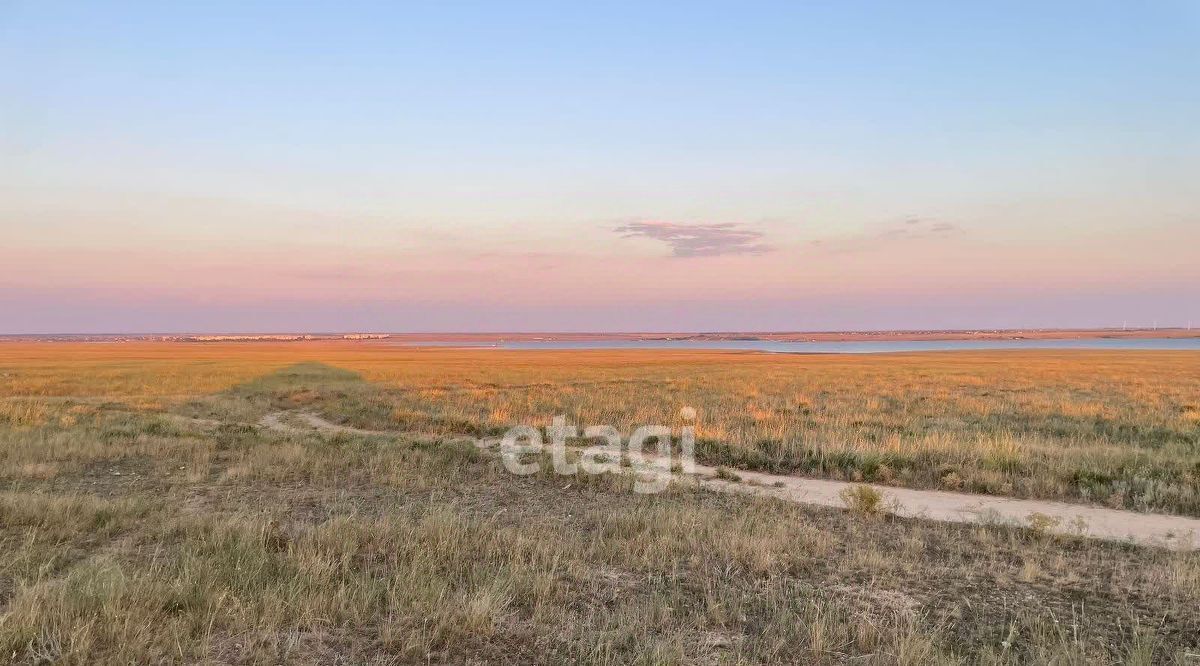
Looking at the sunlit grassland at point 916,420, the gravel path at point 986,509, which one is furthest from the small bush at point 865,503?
the sunlit grassland at point 916,420

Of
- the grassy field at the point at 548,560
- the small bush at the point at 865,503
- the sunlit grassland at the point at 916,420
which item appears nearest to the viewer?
the grassy field at the point at 548,560

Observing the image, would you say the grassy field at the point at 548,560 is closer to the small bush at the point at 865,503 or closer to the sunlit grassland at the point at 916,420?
the sunlit grassland at the point at 916,420

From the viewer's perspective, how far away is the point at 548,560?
8.34 m

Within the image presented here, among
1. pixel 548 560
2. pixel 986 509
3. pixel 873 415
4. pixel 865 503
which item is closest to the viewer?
pixel 548 560

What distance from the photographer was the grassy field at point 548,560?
19.7ft

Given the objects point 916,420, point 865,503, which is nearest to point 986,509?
point 865,503

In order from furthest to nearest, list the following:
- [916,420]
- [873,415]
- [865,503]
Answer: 1. [873,415]
2. [916,420]
3. [865,503]

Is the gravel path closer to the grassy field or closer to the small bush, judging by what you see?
the small bush

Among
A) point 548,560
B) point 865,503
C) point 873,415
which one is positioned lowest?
point 873,415

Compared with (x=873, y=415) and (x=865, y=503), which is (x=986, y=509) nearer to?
(x=865, y=503)

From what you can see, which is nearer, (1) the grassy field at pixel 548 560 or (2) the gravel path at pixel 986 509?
(1) the grassy field at pixel 548 560

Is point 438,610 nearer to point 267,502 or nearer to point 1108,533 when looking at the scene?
point 267,502

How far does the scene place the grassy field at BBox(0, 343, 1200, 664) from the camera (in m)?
6.02

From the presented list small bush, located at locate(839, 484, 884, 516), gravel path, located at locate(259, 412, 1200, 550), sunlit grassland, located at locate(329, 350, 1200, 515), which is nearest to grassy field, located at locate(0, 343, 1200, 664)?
sunlit grassland, located at locate(329, 350, 1200, 515)
